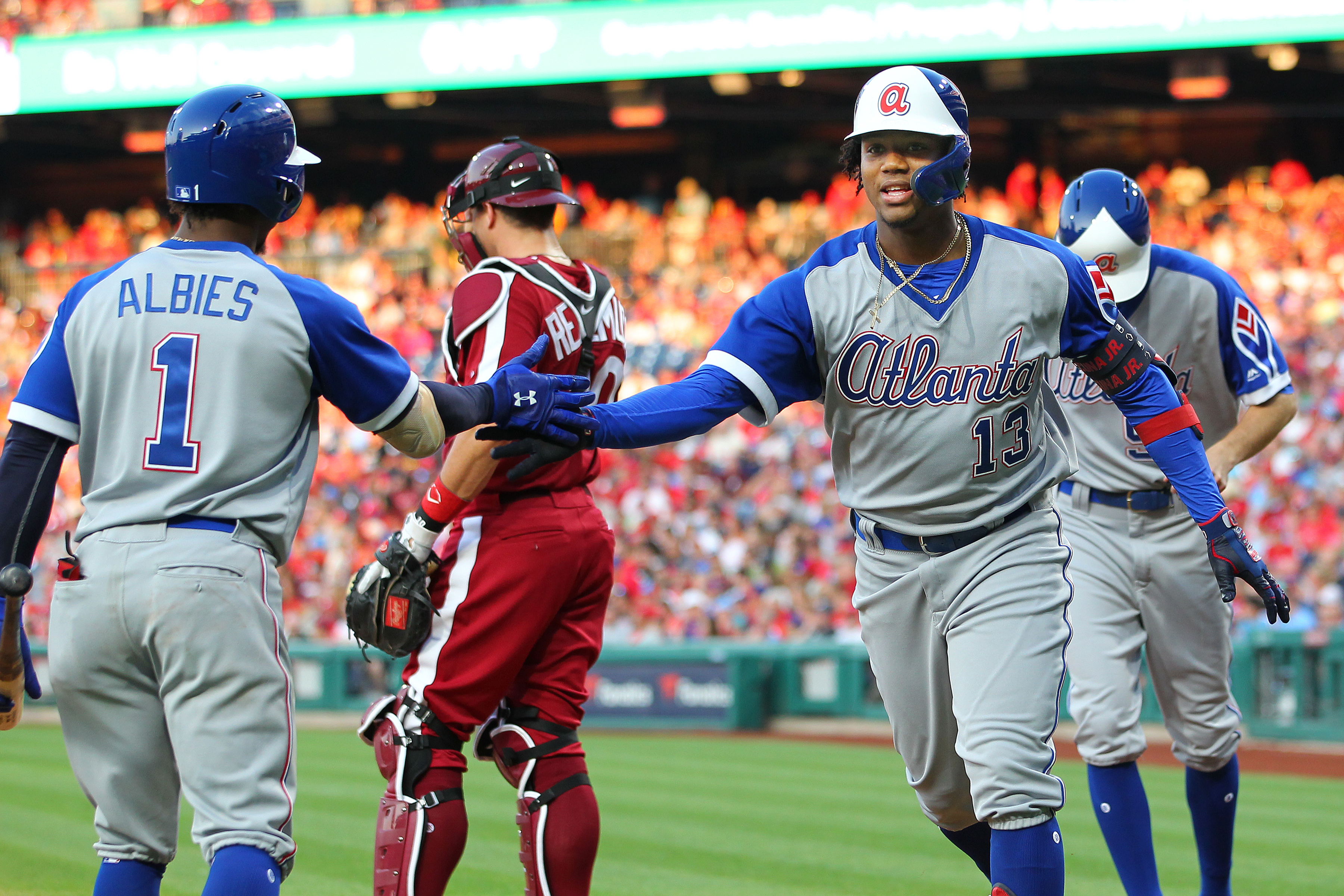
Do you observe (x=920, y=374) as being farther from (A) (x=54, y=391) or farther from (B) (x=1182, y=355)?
(A) (x=54, y=391)

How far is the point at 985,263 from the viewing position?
3.52m

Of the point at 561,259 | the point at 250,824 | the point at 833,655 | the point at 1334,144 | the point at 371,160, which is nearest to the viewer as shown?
the point at 250,824

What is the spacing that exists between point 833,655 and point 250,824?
10664 millimetres

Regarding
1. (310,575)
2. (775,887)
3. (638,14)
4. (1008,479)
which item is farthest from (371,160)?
(1008,479)

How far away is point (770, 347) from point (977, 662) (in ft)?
2.96

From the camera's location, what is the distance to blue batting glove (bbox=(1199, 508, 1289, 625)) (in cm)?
360

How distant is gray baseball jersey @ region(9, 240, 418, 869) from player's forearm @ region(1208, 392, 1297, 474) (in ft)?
10.1

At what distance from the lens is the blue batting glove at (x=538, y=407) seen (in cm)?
324

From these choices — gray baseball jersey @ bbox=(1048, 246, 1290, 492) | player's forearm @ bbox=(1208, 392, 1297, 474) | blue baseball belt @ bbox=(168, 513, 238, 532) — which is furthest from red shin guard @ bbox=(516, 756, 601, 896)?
player's forearm @ bbox=(1208, 392, 1297, 474)

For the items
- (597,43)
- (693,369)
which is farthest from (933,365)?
(597,43)

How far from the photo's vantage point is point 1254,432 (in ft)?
15.7

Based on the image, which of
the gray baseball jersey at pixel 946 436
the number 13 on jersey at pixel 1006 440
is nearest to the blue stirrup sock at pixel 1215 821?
the gray baseball jersey at pixel 946 436

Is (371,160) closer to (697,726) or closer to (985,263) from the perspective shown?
(697,726)

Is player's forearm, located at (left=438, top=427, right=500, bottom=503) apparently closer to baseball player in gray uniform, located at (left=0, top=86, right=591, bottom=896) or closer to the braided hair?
baseball player in gray uniform, located at (left=0, top=86, right=591, bottom=896)
